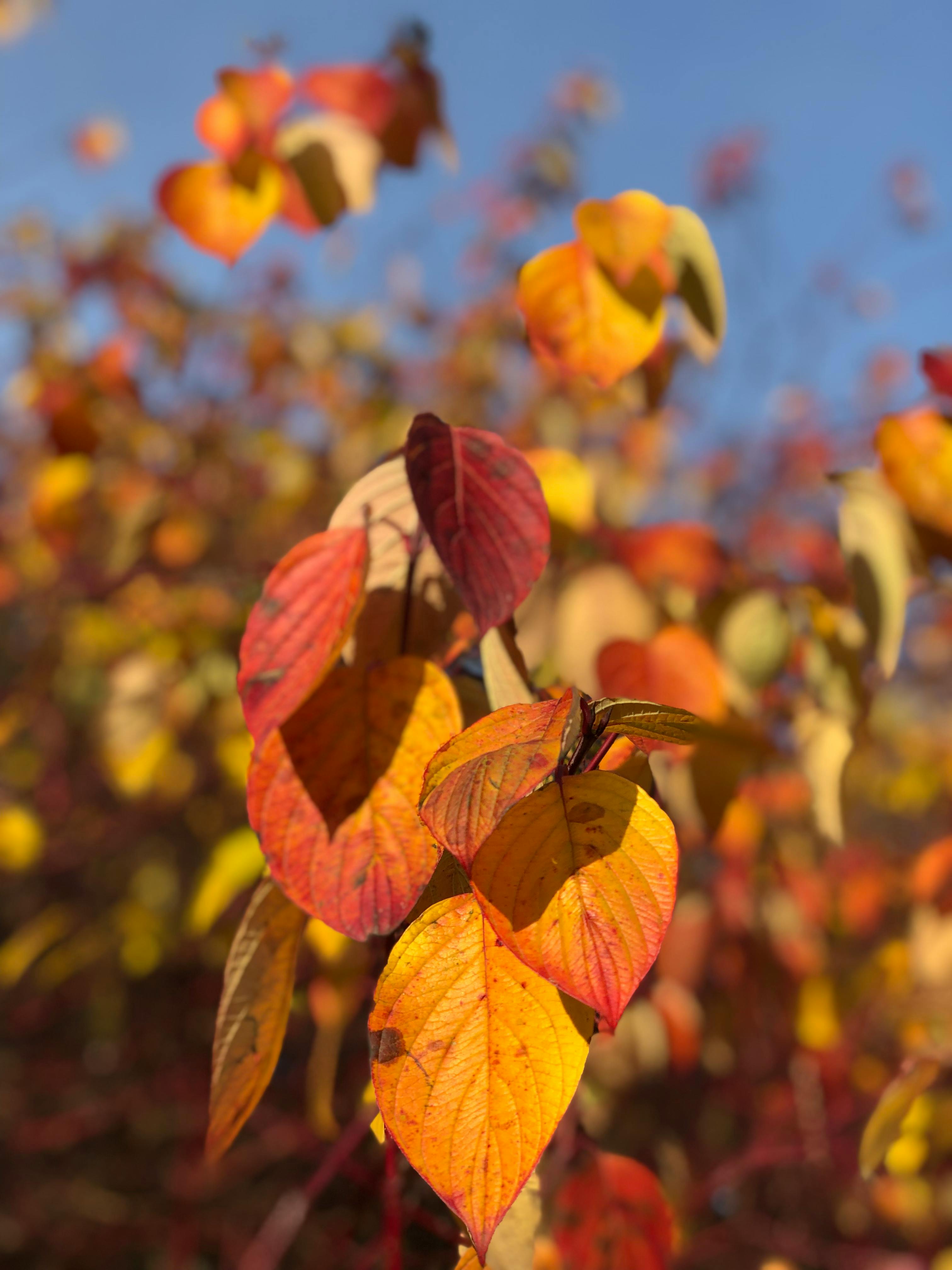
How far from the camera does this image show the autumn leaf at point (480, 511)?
1.66 ft

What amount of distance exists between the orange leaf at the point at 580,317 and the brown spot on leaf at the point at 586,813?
1.57 feet

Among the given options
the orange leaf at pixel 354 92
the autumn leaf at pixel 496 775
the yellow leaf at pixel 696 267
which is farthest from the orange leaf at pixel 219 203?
the autumn leaf at pixel 496 775

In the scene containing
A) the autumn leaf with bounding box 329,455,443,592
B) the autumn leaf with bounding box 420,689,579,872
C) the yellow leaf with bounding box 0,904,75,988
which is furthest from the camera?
the yellow leaf with bounding box 0,904,75,988

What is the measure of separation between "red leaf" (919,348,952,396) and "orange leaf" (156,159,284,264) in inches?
28.8

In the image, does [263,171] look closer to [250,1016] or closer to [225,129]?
[225,129]

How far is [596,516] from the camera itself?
117 cm

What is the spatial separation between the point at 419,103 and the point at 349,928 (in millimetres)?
1181

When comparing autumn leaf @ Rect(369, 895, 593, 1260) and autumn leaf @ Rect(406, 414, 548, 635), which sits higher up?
autumn leaf @ Rect(406, 414, 548, 635)

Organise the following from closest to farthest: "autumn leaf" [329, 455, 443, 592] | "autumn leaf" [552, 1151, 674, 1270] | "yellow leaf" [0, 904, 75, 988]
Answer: "autumn leaf" [329, 455, 443, 592]
"autumn leaf" [552, 1151, 674, 1270]
"yellow leaf" [0, 904, 75, 988]

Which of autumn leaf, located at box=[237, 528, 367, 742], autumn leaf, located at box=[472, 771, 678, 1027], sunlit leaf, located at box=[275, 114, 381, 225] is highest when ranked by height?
sunlit leaf, located at box=[275, 114, 381, 225]

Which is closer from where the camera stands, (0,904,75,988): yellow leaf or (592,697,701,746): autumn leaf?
(592,697,701,746): autumn leaf

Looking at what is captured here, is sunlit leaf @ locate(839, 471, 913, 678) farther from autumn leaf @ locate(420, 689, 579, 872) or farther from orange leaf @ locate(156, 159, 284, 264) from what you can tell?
orange leaf @ locate(156, 159, 284, 264)

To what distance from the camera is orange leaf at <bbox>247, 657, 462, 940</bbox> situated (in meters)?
0.46

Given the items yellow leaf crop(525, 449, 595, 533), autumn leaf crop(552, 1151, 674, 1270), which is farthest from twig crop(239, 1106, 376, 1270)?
yellow leaf crop(525, 449, 595, 533)
